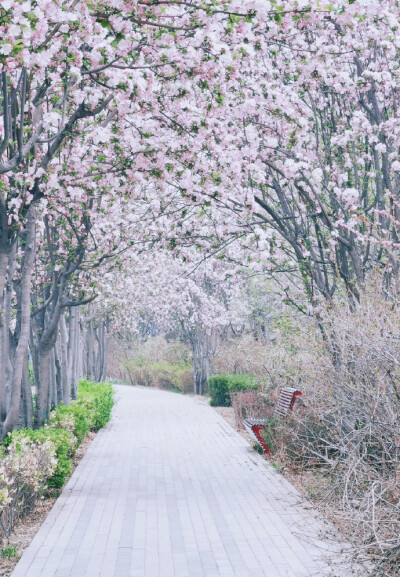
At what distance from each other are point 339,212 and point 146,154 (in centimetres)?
442

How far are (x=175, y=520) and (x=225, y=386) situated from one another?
1604 centimetres

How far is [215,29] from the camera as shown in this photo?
7.22 m

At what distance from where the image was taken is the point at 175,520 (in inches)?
317

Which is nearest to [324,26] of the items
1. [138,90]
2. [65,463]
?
[138,90]

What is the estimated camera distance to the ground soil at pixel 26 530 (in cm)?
648

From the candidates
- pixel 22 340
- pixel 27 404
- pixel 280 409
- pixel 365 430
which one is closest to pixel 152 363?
pixel 27 404

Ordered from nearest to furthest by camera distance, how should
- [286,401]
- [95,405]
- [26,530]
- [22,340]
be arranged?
[26,530]
[22,340]
[286,401]
[95,405]

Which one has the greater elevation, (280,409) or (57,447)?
(280,409)

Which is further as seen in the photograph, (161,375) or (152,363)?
(152,363)

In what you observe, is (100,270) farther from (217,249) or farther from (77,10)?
(77,10)

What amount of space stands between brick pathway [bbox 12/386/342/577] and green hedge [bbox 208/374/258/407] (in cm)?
722

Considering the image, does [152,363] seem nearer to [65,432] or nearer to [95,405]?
[95,405]

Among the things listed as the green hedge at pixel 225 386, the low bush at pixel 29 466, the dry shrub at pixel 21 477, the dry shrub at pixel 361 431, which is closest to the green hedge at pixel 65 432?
the low bush at pixel 29 466

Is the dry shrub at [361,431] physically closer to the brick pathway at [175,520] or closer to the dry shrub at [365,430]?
the dry shrub at [365,430]
